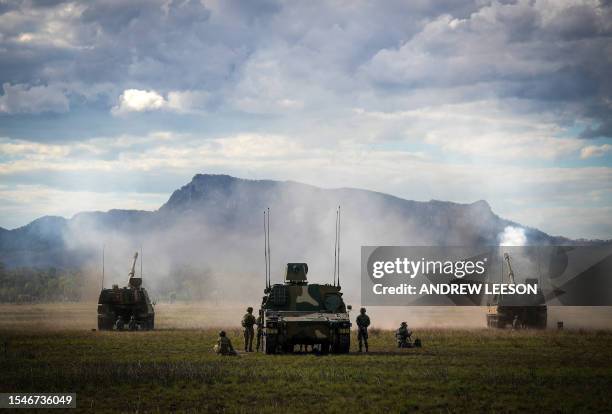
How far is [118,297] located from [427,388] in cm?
3700

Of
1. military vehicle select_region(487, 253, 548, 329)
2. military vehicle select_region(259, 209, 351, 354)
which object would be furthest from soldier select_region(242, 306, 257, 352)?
military vehicle select_region(487, 253, 548, 329)

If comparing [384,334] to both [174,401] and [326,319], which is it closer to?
[326,319]

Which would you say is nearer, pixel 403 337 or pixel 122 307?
pixel 403 337

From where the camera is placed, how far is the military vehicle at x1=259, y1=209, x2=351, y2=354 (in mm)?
37500

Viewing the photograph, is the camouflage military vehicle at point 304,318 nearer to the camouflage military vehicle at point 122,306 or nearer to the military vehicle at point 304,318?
the military vehicle at point 304,318

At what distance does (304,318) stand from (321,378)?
32.5 ft

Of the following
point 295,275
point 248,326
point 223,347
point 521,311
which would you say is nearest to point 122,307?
point 248,326

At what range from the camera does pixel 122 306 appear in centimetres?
5934

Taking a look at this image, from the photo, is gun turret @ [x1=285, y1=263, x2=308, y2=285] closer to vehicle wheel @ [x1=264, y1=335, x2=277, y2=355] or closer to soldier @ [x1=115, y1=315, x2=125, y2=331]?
vehicle wheel @ [x1=264, y1=335, x2=277, y2=355]

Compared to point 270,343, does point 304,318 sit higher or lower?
higher

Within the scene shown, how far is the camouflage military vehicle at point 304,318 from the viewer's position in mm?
37531

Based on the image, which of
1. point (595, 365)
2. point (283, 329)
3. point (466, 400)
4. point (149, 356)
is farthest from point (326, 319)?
point (466, 400)

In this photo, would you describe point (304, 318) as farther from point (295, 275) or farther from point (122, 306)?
point (122, 306)

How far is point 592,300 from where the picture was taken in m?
170
